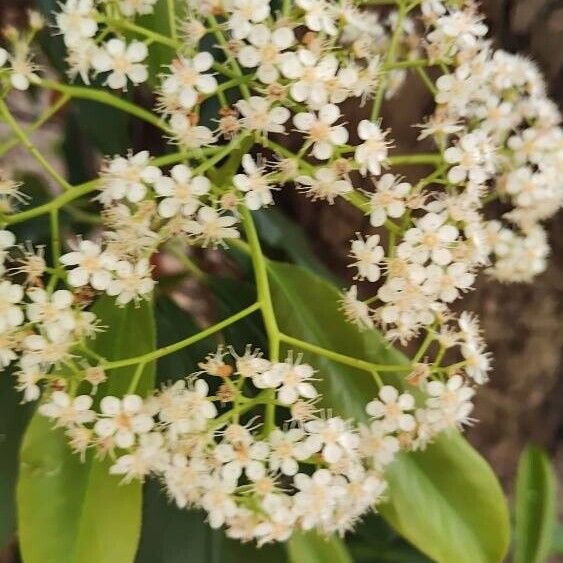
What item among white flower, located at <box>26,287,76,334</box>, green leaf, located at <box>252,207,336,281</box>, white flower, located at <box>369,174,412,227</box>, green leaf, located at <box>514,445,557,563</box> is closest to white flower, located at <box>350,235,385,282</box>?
white flower, located at <box>369,174,412,227</box>

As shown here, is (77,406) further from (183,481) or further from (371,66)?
(371,66)

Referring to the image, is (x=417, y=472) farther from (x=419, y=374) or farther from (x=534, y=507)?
(x=534, y=507)

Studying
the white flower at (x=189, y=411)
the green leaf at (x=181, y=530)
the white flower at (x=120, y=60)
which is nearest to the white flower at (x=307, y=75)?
the white flower at (x=120, y=60)

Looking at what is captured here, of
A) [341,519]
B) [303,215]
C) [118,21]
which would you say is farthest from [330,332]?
[303,215]

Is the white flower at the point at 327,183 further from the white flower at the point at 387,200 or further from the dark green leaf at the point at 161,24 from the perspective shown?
the dark green leaf at the point at 161,24

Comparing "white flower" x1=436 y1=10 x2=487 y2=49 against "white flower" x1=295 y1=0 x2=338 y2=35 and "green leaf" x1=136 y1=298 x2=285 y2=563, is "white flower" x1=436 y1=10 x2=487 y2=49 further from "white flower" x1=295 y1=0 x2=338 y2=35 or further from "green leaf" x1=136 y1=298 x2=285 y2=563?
"green leaf" x1=136 y1=298 x2=285 y2=563
